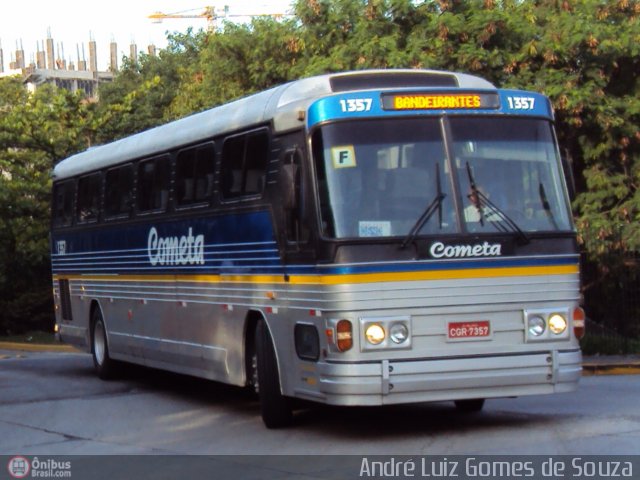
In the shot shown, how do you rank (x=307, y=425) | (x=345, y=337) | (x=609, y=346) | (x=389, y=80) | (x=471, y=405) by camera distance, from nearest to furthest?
(x=345, y=337) < (x=389, y=80) < (x=307, y=425) < (x=471, y=405) < (x=609, y=346)

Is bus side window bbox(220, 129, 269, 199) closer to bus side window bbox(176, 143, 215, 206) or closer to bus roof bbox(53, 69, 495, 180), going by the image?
bus roof bbox(53, 69, 495, 180)

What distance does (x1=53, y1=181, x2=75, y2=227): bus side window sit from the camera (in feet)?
62.1

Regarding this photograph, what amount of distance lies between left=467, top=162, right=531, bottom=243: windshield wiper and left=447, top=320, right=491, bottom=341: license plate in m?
0.85

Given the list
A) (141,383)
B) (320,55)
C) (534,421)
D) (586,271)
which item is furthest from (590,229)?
(534,421)

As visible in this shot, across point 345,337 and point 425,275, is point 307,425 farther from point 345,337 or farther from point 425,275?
point 425,275

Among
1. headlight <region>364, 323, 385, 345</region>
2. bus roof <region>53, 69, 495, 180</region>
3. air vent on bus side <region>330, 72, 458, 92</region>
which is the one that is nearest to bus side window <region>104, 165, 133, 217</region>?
bus roof <region>53, 69, 495, 180</region>

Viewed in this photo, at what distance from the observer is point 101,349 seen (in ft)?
58.0

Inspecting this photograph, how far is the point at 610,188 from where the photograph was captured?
2222cm

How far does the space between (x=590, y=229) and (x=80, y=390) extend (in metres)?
9.67

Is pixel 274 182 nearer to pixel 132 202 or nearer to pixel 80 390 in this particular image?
pixel 132 202

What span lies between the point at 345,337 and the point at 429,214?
131 cm

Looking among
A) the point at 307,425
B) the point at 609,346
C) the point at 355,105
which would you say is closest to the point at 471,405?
the point at 307,425

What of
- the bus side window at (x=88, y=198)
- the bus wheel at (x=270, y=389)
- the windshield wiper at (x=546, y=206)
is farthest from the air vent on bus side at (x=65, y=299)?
the windshield wiper at (x=546, y=206)

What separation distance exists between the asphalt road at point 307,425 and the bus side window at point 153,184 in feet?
8.16
